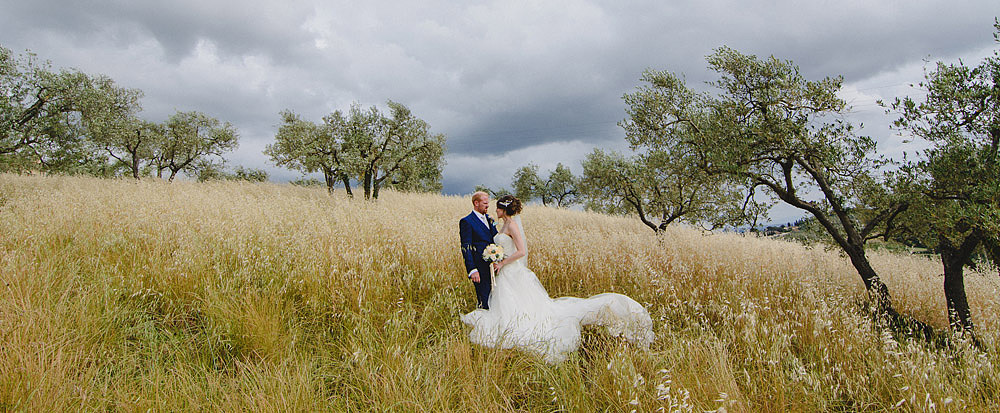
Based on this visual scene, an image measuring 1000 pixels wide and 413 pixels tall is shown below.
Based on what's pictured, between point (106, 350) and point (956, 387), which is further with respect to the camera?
point (106, 350)

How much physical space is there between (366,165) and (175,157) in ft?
70.7

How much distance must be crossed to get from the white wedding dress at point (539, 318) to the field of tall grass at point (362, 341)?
170 millimetres

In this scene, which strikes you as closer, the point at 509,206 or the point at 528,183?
the point at 509,206

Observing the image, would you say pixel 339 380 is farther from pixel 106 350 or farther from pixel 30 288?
pixel 30 288

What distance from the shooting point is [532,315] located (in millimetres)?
4492

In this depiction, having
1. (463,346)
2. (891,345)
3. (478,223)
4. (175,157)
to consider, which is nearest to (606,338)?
(463,346)

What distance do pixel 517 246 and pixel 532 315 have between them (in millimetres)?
935

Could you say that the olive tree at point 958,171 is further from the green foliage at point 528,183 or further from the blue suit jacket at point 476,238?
the green foliage at point 528,183

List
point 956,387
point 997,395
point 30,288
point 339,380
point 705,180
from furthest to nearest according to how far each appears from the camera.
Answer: point 705,180 → point 30,288 → point 339,380 → point 956,387 → point 997,395

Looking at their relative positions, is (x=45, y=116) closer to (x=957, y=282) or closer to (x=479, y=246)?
(x=479, y=246)

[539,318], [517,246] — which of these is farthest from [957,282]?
[517,246]

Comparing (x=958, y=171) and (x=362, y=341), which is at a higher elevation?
(x=958, y=171)

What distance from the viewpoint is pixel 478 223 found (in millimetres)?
5059

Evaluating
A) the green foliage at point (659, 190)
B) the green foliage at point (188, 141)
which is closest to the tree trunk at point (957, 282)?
the green foliage at point (659, 190)
